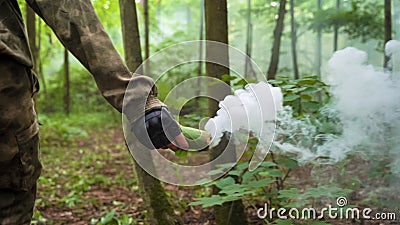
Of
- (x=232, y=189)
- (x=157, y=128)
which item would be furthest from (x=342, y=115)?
(x=157, y=128)

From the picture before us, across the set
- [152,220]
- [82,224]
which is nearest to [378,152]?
[152,220]

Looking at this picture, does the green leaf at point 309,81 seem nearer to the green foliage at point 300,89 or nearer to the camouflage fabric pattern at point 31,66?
the green foliage at point 300,89

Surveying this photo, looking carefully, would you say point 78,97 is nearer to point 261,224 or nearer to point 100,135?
point 100,135

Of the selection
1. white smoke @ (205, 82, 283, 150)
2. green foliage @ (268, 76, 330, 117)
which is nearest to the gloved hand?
white smoke @ (205, 82, 283, 150)

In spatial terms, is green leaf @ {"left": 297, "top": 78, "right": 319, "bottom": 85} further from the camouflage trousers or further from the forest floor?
the camouflage trousers

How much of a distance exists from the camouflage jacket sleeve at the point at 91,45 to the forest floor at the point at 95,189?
6.53ft

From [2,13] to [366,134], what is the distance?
1.93 metres

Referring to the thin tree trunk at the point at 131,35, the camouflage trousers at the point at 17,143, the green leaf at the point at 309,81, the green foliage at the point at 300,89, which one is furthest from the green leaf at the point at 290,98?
the camouflage trousers at the point at 17,143

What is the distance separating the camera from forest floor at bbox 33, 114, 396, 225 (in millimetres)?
3430

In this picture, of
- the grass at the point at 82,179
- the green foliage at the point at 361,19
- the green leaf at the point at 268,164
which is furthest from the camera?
the green foliage at the point at 361,19

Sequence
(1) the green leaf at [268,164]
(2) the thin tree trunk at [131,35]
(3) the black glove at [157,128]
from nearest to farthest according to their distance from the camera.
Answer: (3) the black glove at [157,128]
(1) the green leaf at [268,164]
(2) the thin tree trunk at [131,35]

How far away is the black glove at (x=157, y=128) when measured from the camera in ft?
4.16

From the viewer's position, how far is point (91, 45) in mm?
1342

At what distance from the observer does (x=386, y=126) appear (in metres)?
2.32
